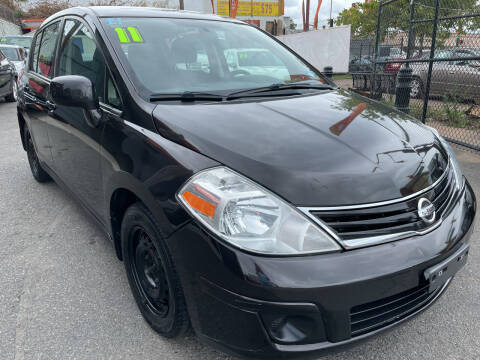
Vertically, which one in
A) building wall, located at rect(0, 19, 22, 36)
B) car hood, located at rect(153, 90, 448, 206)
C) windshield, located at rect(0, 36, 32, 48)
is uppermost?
building wall, located at rect(0, 19, 22, 36)

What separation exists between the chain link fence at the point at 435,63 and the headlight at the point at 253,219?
15.3ft

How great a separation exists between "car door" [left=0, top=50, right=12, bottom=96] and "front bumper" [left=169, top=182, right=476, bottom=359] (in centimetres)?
1040

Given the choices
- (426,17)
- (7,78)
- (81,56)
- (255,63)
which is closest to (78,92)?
(81,56)

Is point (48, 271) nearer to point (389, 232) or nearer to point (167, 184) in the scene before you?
point (167, 184)

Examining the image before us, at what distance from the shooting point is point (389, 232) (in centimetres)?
157

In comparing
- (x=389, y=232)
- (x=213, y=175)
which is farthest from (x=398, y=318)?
(x=213, y=175)

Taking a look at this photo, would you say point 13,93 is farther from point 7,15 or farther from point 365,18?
point 365,18

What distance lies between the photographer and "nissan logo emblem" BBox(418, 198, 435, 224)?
1.67m

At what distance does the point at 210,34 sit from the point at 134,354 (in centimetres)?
210

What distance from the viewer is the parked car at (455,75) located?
555 centimetres

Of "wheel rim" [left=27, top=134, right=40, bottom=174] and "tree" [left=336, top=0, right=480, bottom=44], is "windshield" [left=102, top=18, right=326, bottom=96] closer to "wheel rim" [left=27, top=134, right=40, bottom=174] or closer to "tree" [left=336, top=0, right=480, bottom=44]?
"wheel rim" [left=27, top=134, right=40, bottom=174]

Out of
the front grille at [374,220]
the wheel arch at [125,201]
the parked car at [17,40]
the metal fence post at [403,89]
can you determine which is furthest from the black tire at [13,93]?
the front grille at [374,220]

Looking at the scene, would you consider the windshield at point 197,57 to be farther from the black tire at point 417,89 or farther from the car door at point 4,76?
the car door at point 4,76

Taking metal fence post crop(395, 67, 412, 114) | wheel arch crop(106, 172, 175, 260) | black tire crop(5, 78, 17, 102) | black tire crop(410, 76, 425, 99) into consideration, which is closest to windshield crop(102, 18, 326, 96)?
wheel arch crop(106, 172, 175, 260)
